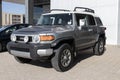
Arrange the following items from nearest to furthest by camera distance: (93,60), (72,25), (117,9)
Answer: (72,25), (93,60), (117,9)

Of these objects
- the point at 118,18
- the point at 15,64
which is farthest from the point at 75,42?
the point at 118,18

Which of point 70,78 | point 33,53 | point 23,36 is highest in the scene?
point 23,36

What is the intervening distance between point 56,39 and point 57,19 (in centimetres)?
138

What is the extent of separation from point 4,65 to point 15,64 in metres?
0.39

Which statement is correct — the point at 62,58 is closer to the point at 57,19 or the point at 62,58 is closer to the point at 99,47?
the point at 57,19

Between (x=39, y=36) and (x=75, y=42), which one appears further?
(x=75, y=42)

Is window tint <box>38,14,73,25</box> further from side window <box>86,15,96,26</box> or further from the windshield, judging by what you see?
side window <box>86,15,96,26</box>

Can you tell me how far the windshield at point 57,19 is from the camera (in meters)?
7.08

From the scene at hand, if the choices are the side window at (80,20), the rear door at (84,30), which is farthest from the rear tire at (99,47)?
the side window at (80,20)

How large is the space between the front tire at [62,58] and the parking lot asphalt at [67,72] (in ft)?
0.58

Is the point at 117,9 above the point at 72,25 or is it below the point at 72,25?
above

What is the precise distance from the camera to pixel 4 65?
289 inches

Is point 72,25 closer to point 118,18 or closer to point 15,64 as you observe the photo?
point 15,64

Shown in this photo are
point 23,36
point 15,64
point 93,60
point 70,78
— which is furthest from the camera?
point 93,60
